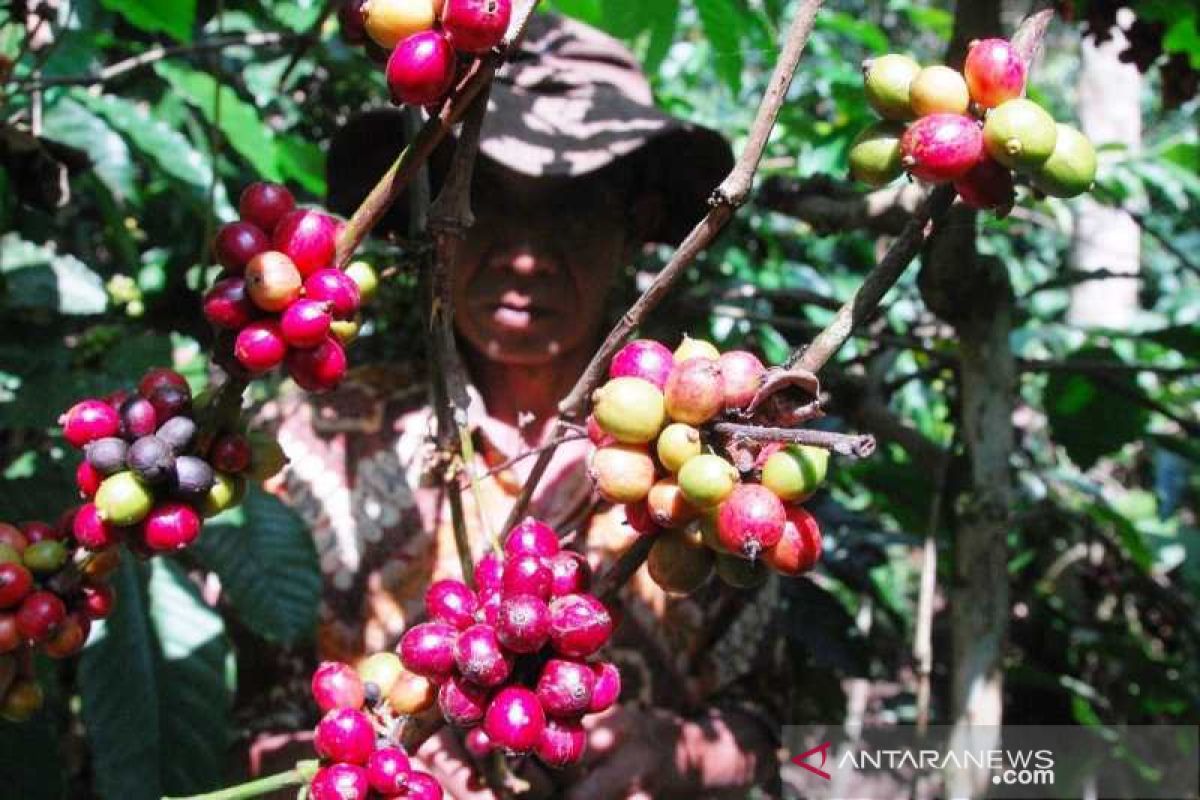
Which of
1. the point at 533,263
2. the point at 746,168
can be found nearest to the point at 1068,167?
the point at 746,168

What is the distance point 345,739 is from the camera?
2.45ft

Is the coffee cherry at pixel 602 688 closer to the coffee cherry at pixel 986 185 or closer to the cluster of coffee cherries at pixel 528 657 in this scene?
the cluster of coffee cherries at pixel 528 657

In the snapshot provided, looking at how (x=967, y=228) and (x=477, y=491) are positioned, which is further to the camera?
(x=967, y=228)

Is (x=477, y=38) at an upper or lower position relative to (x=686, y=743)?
upper

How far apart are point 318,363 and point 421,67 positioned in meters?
0.23

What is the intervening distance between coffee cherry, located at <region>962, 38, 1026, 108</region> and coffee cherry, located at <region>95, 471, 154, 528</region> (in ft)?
2.20

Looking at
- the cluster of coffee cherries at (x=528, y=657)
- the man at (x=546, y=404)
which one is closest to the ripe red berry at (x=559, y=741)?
the cluster of coffee cherries at (x=528, y=657)

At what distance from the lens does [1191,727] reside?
2441 mm

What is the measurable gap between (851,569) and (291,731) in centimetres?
122

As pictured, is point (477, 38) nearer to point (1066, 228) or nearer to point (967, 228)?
point (967, 228)

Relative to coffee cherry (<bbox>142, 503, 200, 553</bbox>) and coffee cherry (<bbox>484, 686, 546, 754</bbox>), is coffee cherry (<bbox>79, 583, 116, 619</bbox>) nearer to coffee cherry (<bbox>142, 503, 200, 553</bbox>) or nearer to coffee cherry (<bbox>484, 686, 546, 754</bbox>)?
coffee cherry (<bbox>142, 503, 200, 553</bbox>)

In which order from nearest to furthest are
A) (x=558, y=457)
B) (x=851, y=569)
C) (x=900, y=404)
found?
(x=558, y=457)
(x=851, y=569)
(x=900, y=404)

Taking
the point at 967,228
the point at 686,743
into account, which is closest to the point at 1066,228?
the point at 967,228

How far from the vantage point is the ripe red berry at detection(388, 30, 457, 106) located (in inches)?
27.5
